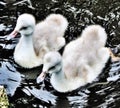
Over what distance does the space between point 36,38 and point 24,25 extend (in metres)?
0.34

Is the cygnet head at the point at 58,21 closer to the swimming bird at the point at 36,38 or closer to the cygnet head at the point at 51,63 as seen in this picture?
the swimming bird at the point at 36,38

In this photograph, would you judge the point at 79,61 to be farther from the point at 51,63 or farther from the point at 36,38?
the point at 36,38

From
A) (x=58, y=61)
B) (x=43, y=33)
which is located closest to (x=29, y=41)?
(x=43, y=33)

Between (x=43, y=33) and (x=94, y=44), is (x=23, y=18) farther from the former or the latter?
(x=94, y=44)

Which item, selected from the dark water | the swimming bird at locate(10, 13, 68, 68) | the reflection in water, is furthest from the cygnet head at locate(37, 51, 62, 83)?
the swimming bird at locate(10, 13, 68, 68)

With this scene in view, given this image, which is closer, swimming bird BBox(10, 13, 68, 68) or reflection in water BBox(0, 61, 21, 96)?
reflection in water BBox(0, 61, 21, 96)

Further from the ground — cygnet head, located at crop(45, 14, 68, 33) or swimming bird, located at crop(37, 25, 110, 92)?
cygnet head, located at crop(45, 14, 68, 33)

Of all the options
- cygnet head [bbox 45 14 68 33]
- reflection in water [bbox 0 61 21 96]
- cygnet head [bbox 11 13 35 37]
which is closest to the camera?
reflection in water [bbox 0 61 21 96]

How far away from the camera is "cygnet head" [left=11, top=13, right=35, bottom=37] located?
7258 millimetres

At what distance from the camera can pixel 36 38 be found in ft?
Result: 24.8

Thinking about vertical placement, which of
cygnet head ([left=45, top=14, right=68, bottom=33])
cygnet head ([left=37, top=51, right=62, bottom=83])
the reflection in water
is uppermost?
cygnet head ([left=45, top=14, right=68, bottom=33])

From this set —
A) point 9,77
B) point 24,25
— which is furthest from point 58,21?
point 9,77

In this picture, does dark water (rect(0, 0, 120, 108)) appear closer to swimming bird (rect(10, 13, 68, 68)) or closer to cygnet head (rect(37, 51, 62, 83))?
swimming bird (rect(10, 13, 68, 68))

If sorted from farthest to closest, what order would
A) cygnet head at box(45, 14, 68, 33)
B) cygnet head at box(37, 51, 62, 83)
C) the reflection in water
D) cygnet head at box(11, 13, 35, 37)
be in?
cygnet head at box(45, 14, 68, 33) < cygnet head at box(11, 13, 35, 37) < the reflection in water < cygnet head at box(37, 51, 62, 83)
